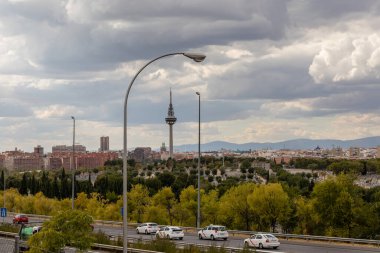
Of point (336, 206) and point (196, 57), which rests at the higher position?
point (196, 57)

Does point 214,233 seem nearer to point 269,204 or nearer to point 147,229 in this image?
point 147,229

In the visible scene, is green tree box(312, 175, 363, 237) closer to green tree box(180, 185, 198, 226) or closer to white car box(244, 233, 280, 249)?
white car box(244, 233, 280, 249)

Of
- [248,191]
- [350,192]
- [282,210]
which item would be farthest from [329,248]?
[248,191]

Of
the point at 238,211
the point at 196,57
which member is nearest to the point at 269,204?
the point at 238,211

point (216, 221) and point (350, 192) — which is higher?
point (350, 192)

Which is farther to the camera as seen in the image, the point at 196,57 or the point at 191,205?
the point at 191,205

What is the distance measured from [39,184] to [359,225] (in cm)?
9348

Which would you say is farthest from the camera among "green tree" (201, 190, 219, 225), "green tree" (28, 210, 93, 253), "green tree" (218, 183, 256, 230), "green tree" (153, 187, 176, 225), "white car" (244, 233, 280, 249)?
"green tree" (153, 187, 176, 225)

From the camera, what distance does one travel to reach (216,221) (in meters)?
78.3

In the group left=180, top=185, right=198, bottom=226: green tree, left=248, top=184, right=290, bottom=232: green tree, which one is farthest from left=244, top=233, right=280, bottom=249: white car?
left=180, top=185, right=198, bottom=226: green tree

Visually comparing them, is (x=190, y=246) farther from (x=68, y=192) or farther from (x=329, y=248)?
(x=68, y=192)

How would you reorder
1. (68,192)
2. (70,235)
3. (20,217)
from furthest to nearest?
(68,192) → (20,217) → (70,235)

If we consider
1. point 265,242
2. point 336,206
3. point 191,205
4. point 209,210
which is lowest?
point 209,210

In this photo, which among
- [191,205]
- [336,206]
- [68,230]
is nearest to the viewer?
[68,230]
